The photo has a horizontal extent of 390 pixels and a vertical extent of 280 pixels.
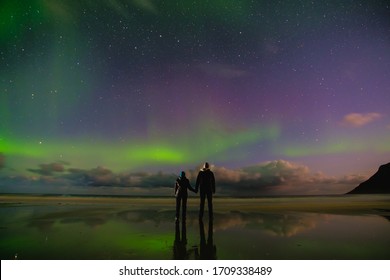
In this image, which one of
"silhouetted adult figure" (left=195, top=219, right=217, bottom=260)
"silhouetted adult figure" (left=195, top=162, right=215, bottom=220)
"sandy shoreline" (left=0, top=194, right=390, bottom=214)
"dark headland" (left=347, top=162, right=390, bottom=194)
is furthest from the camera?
"dark headland" (left=347, top=162, right=390, bottom=194)

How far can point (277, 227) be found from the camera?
8.91m

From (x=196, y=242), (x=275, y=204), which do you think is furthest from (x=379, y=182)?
(x=196, y=242)

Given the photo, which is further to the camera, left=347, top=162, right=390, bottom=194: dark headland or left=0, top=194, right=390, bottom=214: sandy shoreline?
left=347, top=162, right=390, bottom=194: dark headland

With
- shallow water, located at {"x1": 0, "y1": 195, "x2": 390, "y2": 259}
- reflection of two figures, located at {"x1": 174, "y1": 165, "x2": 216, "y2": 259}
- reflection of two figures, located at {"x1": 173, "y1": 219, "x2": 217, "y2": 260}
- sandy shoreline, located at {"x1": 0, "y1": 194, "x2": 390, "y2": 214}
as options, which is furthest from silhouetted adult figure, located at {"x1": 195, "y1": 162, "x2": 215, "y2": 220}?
sandy shoreline, located at {"x1": 0, "y1": 194, "x2": 390, "y2": 214}

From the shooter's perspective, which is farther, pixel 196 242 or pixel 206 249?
pixel 196 242

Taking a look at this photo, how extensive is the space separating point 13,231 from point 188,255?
5034 millimetres

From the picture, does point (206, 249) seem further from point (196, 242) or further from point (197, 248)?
point (196, 242)

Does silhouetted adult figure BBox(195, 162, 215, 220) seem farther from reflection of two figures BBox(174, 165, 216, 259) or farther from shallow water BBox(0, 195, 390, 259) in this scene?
shallow water BBox(0, 195, 390, 259)

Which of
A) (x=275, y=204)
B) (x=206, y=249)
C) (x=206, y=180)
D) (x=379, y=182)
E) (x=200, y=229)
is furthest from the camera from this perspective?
(x=379, y=182)

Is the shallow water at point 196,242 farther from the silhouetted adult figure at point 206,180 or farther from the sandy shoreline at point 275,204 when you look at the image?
the sandy shoreline at point 275,204

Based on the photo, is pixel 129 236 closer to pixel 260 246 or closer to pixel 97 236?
pixel 97 236

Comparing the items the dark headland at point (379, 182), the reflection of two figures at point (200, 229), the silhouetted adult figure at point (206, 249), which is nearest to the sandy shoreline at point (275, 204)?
the reflection of two figures at point (200, 229)

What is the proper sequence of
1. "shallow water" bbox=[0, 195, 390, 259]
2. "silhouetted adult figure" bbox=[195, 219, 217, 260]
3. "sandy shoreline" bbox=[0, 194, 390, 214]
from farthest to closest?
"sandy shoreline" bbox=[0, 194, 390, 214] < "shallow water" bbox=[0, 195, 390, 259] < "silhouetted adult figure" bbox=[195, 219, 217, 260]
